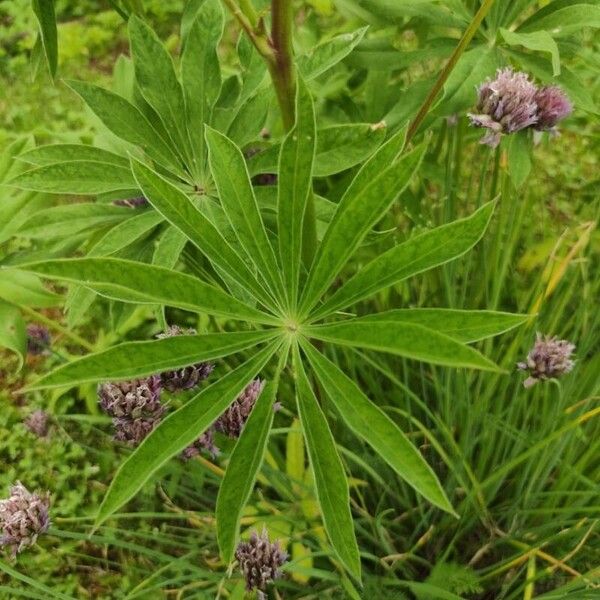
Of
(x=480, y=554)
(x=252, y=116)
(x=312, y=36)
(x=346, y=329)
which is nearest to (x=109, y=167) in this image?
(x=252, y=116)

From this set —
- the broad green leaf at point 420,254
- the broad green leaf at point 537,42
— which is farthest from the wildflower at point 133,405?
the broad green leaf at point 537,42

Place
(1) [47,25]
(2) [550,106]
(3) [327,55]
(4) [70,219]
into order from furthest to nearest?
(4) [70,219]
(2) [550,106]
(3) [327,55]
(1) [47,25]

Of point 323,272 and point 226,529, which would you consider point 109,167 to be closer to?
point 323,272

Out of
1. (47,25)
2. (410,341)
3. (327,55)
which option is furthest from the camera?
(327,55)

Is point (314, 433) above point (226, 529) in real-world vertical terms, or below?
above

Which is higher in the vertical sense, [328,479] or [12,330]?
A: [12,330]

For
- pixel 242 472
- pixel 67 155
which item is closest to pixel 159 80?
pixel 67 155

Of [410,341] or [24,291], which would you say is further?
[24,291]

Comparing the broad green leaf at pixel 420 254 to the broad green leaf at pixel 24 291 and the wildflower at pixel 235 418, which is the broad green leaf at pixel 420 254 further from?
the broad green leaf at pixel 24 291

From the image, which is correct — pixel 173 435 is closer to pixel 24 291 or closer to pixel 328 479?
pixel 328 479
